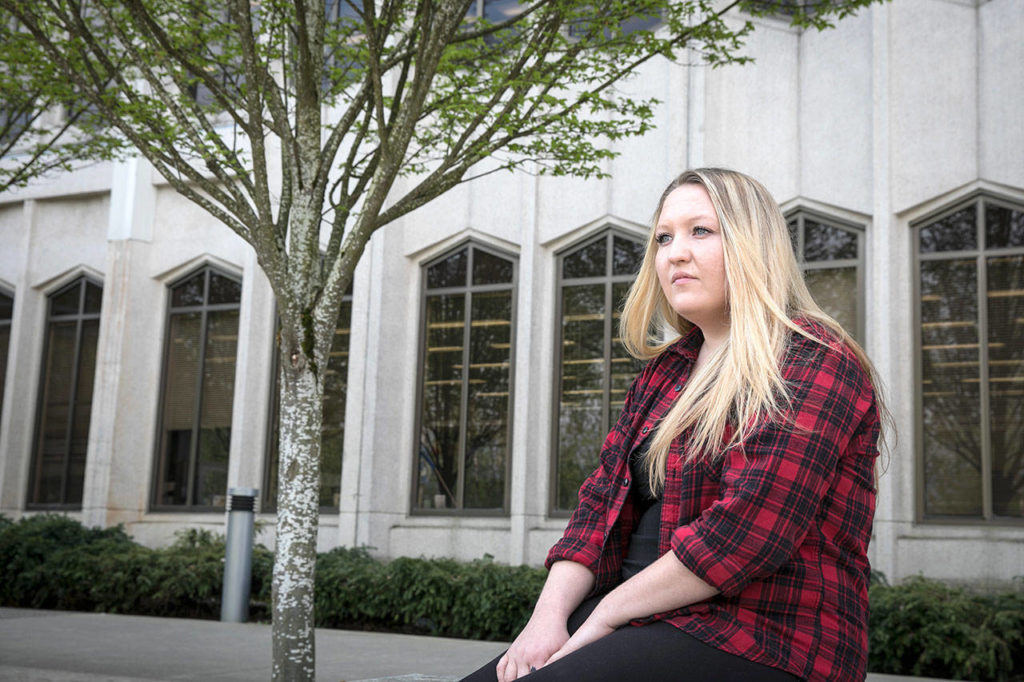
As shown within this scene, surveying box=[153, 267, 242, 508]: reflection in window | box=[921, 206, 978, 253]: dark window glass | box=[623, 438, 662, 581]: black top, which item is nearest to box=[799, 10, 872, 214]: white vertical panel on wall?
box=[921, 206, 978, 253]: dark window glass

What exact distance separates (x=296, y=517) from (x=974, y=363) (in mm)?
7675

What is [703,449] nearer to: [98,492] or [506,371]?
[506,371]

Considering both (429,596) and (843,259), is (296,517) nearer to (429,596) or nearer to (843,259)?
(429,596)

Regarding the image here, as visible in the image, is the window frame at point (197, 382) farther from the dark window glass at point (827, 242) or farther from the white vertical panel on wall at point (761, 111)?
the dark window glass at point (827, 242)

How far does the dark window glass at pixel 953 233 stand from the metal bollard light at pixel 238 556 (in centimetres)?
778

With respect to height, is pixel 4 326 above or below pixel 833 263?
below

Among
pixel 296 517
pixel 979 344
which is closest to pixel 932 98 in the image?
pixel 979 344

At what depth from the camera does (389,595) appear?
11211 mm

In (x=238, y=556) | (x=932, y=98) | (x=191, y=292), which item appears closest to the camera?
(x=932, y=98)

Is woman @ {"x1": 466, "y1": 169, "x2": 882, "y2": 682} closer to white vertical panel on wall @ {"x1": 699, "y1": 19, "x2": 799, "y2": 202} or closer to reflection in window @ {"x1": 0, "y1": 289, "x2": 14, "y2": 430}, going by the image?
white vertical panel on wall @ {"x1": 699, "y1": 19, "x2": 799, "y2": 202}

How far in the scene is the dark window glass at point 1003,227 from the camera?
11.1 metres

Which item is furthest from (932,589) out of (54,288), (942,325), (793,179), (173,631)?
(54,288)

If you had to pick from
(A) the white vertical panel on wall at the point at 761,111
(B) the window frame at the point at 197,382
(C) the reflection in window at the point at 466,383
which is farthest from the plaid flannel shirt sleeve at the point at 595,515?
(B) the window frame at the point at 197,382

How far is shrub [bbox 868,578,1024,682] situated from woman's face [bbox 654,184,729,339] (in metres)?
7.30
